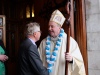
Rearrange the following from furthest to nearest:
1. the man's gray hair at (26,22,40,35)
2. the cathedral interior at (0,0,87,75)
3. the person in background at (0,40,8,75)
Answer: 1. the cathedral interior at (0,0,87,75)
2. the person in background at (0,40,8,75)
3. the man's gray hair at (26,22,40,35)

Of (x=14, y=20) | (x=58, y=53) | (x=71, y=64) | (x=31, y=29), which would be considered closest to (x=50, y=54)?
(x=58, y=53)

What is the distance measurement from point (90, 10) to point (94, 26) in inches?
8.7

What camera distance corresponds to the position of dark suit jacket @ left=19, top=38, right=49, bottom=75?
2240 mm

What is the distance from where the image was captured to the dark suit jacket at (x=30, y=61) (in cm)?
224

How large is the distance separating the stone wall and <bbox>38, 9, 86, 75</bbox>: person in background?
0.98 ft

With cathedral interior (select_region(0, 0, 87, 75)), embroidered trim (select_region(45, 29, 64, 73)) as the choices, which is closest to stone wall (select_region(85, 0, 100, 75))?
embroidered trim (select_region(45, 29, 64, 73))

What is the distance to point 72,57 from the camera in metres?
2.55

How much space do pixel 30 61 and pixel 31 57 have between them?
4cm

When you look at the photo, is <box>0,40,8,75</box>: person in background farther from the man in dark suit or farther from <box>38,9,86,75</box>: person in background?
the man in dark suit

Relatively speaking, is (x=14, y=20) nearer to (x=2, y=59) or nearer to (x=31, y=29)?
(x=2, y=59)

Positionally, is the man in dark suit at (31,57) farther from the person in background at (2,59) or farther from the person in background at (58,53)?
the person in background at (2,59)

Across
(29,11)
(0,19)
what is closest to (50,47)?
(0,19)

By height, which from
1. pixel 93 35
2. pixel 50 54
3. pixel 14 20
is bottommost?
pixel 50 54

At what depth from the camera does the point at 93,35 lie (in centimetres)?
290
